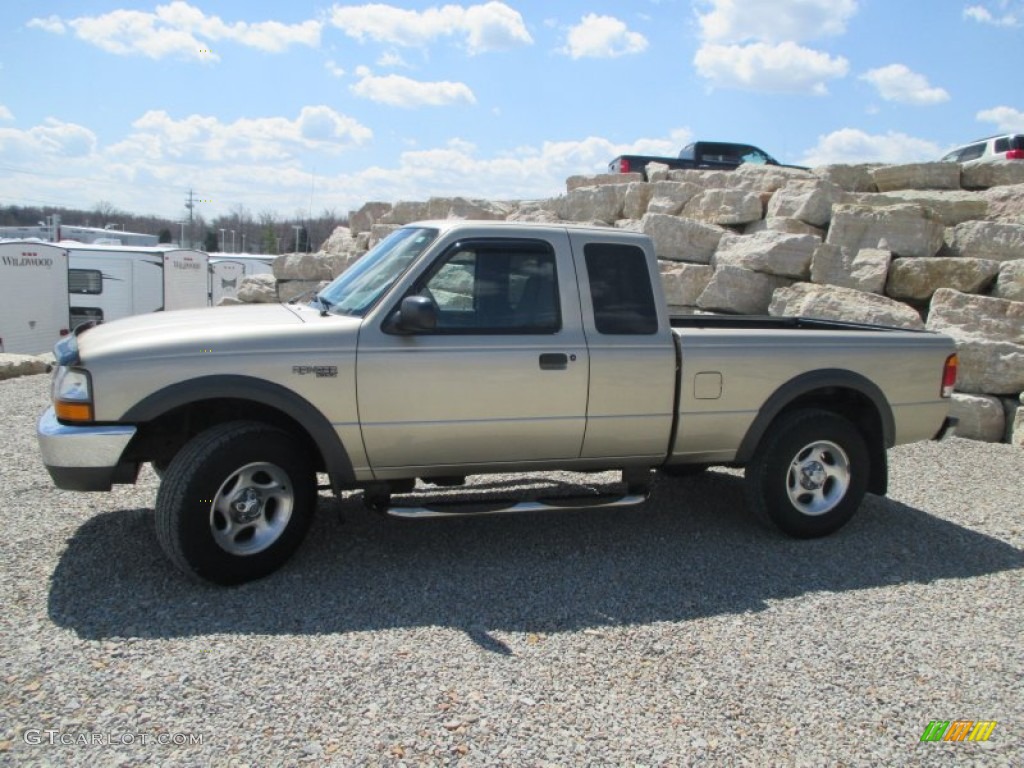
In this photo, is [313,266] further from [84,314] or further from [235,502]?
[235,502]

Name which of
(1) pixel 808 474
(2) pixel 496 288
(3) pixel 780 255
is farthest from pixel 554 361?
(3) pixel 780 255

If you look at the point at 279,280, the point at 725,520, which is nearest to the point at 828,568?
the point at 725,520

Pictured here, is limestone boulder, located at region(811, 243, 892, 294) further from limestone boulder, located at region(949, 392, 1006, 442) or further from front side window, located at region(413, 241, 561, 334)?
front side window, located at region(413, 241, 561, 334)

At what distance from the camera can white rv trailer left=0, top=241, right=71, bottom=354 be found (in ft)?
66.5

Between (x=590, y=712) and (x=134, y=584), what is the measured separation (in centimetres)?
261

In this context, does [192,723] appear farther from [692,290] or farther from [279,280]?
[279,280]

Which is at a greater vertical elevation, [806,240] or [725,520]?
[806,240]

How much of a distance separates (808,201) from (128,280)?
2005 centimetres

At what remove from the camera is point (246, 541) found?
440cm

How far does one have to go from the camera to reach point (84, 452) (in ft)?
13.4

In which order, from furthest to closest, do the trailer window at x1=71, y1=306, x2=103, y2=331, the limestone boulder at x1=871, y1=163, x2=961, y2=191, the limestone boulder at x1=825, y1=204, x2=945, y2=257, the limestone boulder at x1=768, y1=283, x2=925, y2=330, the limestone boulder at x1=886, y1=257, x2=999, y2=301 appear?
the trailer window at x1=71, y1=306, x2=103, y2=331, the limestone boulder at x1=871, y1=163, x2=961, y2=191, the limestone boulder at x1=825, y1=204, x2=945, y2=257, the limestone boulder at x1=886, y1=257, x2=999, y2=301, the limestone boulder at x1=768, y1=283, x2=925, y2=330

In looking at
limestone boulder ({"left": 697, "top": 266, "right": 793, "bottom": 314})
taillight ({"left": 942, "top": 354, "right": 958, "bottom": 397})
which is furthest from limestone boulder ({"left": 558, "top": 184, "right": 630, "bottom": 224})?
taillight ({"left": 942, "top": 354, "right": 958, "bottom": 397})

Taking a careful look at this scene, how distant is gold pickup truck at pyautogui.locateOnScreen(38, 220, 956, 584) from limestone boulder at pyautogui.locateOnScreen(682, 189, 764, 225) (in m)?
7.23

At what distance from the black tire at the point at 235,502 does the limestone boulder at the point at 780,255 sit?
8.10 meters
